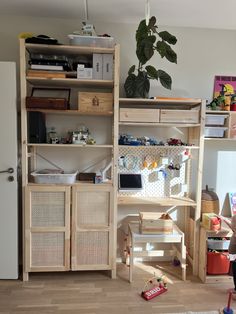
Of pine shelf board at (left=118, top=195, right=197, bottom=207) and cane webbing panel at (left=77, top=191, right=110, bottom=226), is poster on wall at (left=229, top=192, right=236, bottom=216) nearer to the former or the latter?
pine shelf board at (left=118, top=195, right=197, bottom=207)

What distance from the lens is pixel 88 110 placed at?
232cm

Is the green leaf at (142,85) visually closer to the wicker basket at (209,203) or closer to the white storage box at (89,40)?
the white storage box at (89,40)

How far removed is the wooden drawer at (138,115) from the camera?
236 cm

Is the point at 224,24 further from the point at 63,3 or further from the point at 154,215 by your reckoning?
the point at 154,215

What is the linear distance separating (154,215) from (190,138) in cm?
88

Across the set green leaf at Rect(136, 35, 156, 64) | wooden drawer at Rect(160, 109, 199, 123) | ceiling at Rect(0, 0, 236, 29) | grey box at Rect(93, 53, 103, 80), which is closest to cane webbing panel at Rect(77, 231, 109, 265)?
wooden drawer at Rect(160, 109, 199, 123)

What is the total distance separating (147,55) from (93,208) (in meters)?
1.42

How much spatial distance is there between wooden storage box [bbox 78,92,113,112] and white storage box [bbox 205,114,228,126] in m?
0.94

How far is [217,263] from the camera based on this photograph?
7.90 ft

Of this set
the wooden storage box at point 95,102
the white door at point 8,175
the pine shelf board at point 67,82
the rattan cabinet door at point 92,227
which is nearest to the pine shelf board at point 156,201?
the rattan cabinet door at point 92,227

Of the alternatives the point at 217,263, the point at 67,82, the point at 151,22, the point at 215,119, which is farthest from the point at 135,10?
the point at 217,263

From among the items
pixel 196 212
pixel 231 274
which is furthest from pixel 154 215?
pixel 231 274

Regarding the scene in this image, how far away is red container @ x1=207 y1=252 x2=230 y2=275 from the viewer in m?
2.39

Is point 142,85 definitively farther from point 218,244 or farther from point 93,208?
point 218,244
